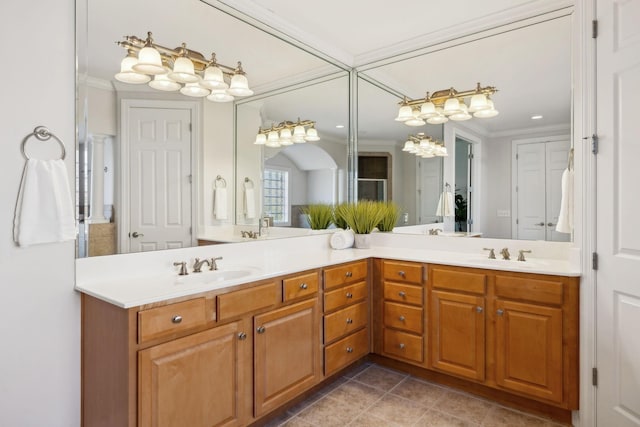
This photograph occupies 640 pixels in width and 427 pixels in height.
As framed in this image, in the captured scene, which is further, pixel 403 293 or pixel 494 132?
pixel 494 132

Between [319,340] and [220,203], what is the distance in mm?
1083

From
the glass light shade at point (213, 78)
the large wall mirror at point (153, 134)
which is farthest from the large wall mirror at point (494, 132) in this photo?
the glass light shade at point (213, 78)

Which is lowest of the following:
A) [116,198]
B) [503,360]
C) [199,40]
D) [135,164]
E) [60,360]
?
[503,360]

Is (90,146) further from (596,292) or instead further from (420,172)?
(596,292)

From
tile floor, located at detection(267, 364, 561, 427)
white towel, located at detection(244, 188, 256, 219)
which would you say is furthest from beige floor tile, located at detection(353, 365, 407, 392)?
white towel, located at detection(244, 188, 256, 219)

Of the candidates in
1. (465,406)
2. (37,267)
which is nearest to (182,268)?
(37,267)

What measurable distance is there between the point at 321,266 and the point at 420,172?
1401 millimetres

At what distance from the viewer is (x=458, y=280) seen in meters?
2.41

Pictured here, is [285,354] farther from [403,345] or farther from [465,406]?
[465,406]

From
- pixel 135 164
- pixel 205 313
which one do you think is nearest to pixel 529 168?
pixel 205 313

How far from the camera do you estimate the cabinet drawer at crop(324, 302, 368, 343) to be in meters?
2.43

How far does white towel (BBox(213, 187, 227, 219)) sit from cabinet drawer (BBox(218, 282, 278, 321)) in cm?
63

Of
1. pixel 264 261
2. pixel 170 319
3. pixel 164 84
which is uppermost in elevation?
pixel 164 84

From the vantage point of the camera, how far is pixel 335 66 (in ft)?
10.8
